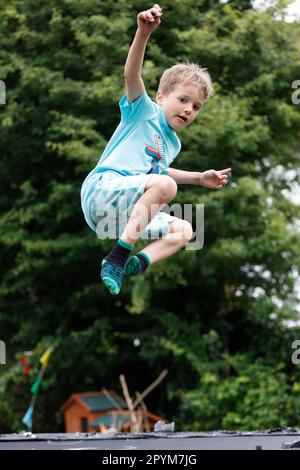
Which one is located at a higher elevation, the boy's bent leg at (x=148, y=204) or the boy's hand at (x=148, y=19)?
the boy's hand at (x=148, y=19)

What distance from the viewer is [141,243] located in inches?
267

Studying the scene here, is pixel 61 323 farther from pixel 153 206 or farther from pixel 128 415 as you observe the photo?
pixel 153 206

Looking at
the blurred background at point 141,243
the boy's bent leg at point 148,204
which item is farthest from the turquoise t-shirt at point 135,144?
the blurred background at point 141,243

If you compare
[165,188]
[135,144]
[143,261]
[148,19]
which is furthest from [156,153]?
[148,19]

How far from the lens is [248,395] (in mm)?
7133

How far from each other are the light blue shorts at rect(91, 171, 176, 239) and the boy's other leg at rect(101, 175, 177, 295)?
4cm

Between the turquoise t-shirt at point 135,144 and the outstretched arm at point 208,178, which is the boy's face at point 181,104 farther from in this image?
the outstretched arm at point 208,178

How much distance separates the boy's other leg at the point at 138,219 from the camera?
2729 mm

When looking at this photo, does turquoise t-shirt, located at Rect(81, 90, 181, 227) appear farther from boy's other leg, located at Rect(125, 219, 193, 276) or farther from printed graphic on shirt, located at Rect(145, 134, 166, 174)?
boy's other leg, located at Rect(125, 219, 193, 276)

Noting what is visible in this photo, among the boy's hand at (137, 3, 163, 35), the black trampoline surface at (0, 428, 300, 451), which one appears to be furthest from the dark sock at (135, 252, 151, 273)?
the black trampoline surface at (0, 428, 300, 451)

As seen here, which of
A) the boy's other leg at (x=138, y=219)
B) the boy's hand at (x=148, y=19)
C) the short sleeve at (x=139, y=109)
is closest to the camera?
the boy's hand at (x=148, y=19)

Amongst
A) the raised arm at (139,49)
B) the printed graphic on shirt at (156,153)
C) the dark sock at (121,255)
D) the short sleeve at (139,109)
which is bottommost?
the dark sock at (121,255)

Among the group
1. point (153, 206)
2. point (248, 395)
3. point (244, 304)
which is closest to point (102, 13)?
point (244, 304)

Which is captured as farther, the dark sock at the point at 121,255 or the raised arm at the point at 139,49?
the dark sock at the point at 121,255
